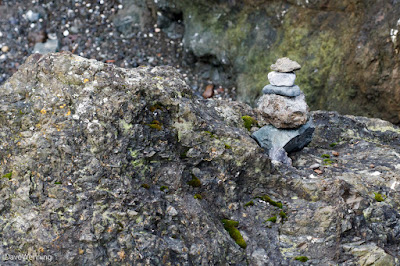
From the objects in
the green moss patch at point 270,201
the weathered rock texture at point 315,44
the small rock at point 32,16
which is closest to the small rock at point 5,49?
the small rock at point 32,16

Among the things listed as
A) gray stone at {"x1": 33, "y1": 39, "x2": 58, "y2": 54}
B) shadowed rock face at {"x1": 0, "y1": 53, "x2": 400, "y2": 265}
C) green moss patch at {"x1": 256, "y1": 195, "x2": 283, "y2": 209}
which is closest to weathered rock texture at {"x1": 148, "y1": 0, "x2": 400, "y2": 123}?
gray stone at {"x1": 33, "y1": 39, "x2": 58, "y2": 54}

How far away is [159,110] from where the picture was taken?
461cm

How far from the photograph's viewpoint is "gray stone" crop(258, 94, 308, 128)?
5.39 m

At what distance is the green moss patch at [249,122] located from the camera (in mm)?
5951

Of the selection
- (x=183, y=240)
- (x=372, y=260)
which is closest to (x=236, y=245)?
(x=183, y=240)

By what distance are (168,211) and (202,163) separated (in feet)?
2.43

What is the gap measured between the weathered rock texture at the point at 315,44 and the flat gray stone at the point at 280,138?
180 inches

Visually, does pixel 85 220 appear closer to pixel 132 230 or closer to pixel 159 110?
pixel 132 230

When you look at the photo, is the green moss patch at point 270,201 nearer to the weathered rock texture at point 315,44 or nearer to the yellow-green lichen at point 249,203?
the yellow-green lichen at point 249,203

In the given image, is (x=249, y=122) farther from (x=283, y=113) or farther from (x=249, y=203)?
(x=249, y=203)

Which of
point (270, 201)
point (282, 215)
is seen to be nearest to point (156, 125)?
point (270, 201)

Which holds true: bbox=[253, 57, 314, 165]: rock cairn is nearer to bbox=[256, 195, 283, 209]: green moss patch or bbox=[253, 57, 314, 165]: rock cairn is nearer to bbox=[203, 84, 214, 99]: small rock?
bbox=[256, 195, 283, 209]: green moss patch

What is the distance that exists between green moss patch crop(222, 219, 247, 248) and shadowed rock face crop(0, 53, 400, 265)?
0.10 ft

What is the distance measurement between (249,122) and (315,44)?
17.1ft
